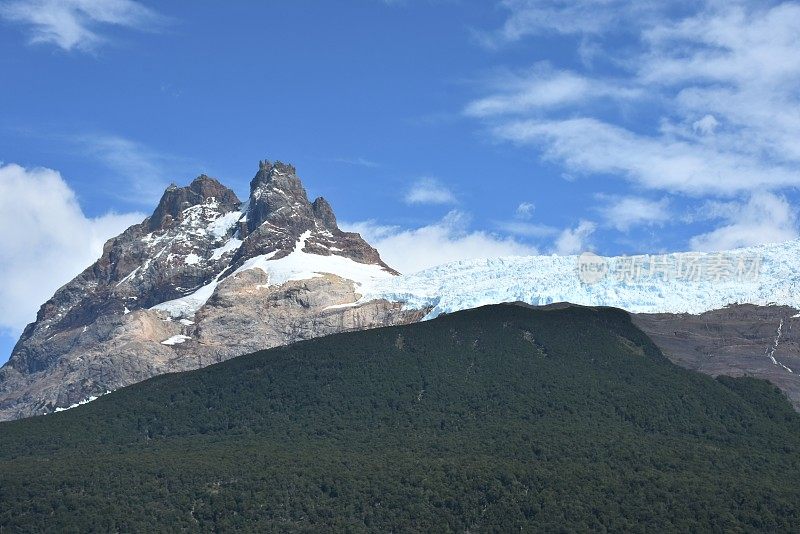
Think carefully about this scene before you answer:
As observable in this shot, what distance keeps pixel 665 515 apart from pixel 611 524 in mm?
7882

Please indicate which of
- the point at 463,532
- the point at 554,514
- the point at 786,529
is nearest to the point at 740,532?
the point at 786,529

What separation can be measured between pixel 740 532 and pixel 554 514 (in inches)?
1018

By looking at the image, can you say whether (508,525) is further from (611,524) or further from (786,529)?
(786,529)

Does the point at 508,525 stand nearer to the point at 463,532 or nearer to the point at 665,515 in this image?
the point at 463,532

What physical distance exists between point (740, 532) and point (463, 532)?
1520 inches

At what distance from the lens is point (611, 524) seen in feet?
643

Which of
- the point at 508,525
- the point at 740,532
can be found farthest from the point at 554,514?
the point at 740,532

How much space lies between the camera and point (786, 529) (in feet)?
634

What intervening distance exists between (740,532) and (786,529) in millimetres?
6929

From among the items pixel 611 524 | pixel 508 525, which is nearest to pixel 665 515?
pixel 611 524

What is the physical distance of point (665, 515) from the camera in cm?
19688

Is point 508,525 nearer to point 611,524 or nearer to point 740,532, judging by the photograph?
point 611,524

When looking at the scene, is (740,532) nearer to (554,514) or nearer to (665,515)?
(665,515)

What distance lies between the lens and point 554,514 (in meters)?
199
